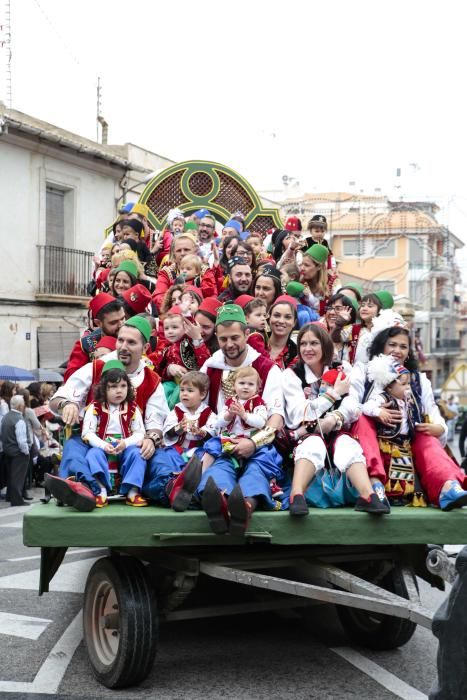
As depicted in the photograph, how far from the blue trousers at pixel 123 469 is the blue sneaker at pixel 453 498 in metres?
1.70

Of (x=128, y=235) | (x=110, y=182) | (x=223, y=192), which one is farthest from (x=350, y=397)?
(x=110, y=182)

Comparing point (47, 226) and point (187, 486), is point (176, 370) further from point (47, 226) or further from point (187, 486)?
point (47, 226)

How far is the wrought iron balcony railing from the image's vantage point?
2292 cm

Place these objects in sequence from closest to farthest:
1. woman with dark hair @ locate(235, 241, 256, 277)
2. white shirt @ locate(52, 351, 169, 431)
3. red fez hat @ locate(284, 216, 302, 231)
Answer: white shirt @ locate(52, 351, 169, 431), woman with dark hair @ locate(235, 241, 256, 277), red fez hat @ locate(284, 216, 302, 231)

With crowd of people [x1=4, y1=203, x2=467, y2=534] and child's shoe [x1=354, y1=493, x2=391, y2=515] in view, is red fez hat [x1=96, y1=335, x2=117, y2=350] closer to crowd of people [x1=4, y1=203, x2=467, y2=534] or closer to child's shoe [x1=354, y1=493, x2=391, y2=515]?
crowd of people [x1=4, y1=203, x2=467, y2=534]

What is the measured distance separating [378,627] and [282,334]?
2.19 metres

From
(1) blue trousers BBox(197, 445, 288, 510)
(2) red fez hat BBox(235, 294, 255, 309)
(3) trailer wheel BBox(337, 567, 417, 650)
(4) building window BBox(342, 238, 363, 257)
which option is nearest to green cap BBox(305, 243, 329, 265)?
(2) red fez hat BBox(235, 294, 255, 309)

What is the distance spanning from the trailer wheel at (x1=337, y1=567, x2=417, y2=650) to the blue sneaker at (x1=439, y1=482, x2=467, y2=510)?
63cm

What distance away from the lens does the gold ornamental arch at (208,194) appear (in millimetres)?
11680

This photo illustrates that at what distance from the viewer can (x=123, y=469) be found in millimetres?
5449

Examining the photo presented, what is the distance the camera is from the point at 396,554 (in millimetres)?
5355

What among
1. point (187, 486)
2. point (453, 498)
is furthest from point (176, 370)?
point (453, 498)

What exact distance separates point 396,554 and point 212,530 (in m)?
1.18

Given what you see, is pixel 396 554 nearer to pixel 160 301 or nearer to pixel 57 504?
pixel 57 504
